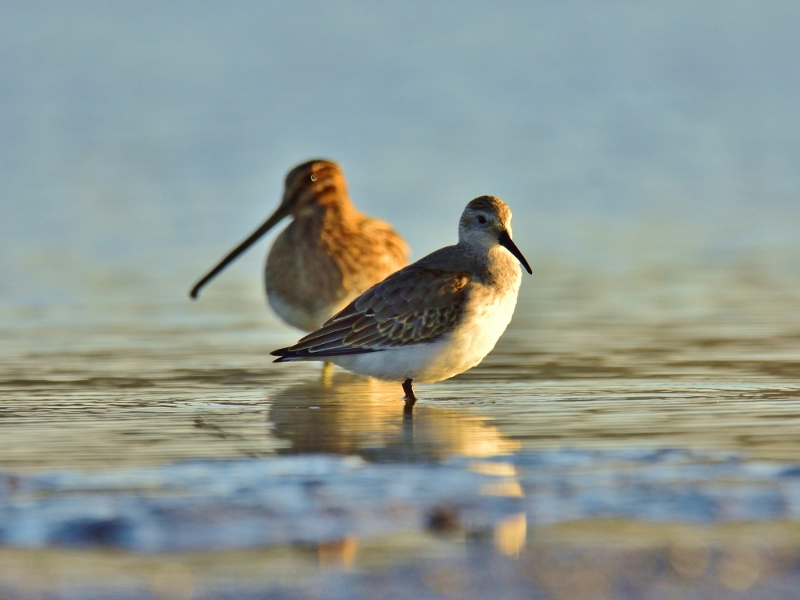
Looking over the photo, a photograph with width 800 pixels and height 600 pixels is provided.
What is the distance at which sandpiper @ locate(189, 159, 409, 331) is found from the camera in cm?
1073

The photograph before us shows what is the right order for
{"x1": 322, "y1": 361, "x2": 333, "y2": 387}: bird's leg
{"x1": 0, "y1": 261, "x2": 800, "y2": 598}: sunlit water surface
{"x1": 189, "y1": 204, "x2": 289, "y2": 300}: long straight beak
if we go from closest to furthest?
{"x1": 0, "y1": 261, "x2": 800, "y2": 598}: sunlit water surface → {"x1": 322, "y1": 361, "x2": 333, "y2": 387}: bird's leg → {"x1": 189, "y1": 204, "x2": 289, "y2": 300}: long straight beak

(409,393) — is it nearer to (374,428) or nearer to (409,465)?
(374,428)

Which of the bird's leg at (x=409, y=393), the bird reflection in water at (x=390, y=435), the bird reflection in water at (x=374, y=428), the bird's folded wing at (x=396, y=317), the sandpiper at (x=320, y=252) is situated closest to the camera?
the bird reflection in water at (x=390, y=435)

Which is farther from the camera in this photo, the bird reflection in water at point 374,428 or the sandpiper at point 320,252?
the sandpiper at point 320,252

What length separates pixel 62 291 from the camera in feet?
43.4

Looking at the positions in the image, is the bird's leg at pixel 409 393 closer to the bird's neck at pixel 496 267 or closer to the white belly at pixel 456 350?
the white belly at pixel 456 350

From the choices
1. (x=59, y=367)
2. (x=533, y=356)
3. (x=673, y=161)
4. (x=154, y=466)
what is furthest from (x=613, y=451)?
(x=673, y=161)

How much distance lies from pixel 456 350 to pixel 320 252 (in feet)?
9.62

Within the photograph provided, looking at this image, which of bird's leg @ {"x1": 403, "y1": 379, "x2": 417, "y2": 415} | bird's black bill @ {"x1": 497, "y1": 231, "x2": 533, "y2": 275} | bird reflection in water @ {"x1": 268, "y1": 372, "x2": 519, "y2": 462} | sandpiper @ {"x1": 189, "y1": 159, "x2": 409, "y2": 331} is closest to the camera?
bird reflection in water @ {"x1": 268, "y1": 372, "x2": 519, "y2": 462}

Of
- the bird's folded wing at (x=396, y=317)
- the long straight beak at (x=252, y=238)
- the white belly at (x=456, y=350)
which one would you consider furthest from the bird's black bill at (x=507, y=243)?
the long straight beak at (x=252, y=238)

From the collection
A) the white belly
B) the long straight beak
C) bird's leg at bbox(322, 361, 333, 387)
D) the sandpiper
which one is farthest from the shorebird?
the long straight beak

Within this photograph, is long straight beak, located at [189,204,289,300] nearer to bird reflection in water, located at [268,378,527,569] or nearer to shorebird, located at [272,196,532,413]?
bird reflection in water, located at [268,378,527,569]

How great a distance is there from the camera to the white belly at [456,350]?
8.23 metres

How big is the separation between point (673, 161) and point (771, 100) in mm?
6997
